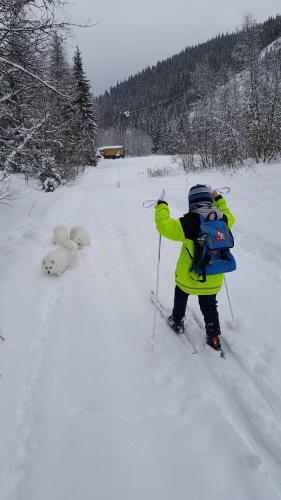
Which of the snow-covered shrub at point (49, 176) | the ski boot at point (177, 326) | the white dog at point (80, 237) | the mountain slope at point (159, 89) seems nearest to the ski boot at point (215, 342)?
the ski boot at point (177, 326)

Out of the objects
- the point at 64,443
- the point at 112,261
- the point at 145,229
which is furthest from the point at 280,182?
the point at 64,443

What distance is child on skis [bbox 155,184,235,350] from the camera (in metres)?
2.85

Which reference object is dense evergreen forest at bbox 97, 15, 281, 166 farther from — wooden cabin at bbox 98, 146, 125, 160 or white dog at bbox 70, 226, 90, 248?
white dog at bbox 70, 226, 90, 248

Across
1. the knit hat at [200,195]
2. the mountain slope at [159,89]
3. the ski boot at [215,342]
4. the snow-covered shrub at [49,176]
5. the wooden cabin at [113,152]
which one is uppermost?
the mountain slope at [159,89]

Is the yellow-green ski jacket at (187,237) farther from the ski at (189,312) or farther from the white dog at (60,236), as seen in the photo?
the white dog at (60,236)

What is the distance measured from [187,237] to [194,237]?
72mm

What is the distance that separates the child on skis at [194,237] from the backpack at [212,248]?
0.07 metres

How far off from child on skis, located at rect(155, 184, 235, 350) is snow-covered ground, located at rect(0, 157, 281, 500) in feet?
1.78

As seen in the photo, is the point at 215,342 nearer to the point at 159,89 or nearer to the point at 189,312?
the point at 189,312

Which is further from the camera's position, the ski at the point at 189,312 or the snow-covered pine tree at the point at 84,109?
the snow-covered pine tree at the point at 84,109

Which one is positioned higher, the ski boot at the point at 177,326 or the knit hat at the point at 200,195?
the knit hat at the point at 200,195

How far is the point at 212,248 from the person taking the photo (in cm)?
276

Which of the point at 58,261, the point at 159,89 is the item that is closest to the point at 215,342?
the point at 58,261

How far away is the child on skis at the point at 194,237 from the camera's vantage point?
2.85m
